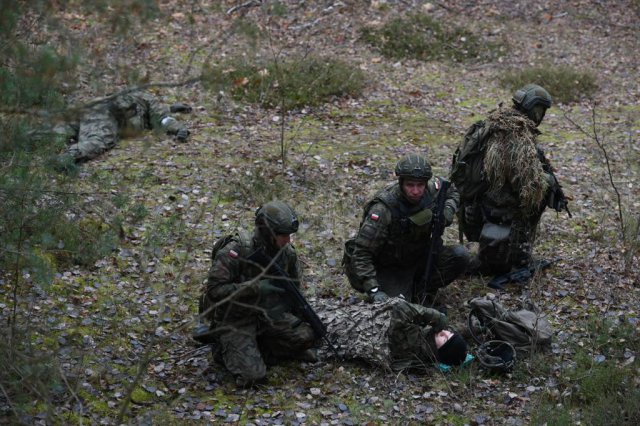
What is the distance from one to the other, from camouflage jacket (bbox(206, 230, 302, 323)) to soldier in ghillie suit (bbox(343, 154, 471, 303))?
1034mm

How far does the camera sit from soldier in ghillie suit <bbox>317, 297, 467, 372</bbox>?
7.19m

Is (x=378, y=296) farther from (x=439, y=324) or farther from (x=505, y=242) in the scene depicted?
(x=505, y=242)

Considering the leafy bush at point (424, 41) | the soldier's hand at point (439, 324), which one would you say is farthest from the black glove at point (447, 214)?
the leafy bush at point (424, 41)

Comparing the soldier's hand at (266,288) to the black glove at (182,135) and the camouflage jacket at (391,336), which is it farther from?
the black glove at (182,135)

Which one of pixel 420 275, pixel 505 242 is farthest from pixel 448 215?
pixel 505 242

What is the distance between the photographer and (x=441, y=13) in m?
18.6

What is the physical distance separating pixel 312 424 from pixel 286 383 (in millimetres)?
645

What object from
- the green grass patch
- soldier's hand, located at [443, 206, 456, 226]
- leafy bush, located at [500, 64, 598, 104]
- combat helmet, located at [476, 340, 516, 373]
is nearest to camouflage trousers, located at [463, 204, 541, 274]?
soldier's hand, located at [443, 206, 456, 226]

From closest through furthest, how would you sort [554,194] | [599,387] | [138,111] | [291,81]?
[599,387] < [554,194] < [138,111] < [291,81]

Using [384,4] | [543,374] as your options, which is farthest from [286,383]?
[384,4]

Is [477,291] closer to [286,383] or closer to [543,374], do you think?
[543,374]

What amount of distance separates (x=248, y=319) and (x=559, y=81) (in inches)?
414

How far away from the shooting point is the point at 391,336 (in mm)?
7191

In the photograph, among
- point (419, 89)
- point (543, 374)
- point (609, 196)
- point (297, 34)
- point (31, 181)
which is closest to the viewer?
point (31, 181)
